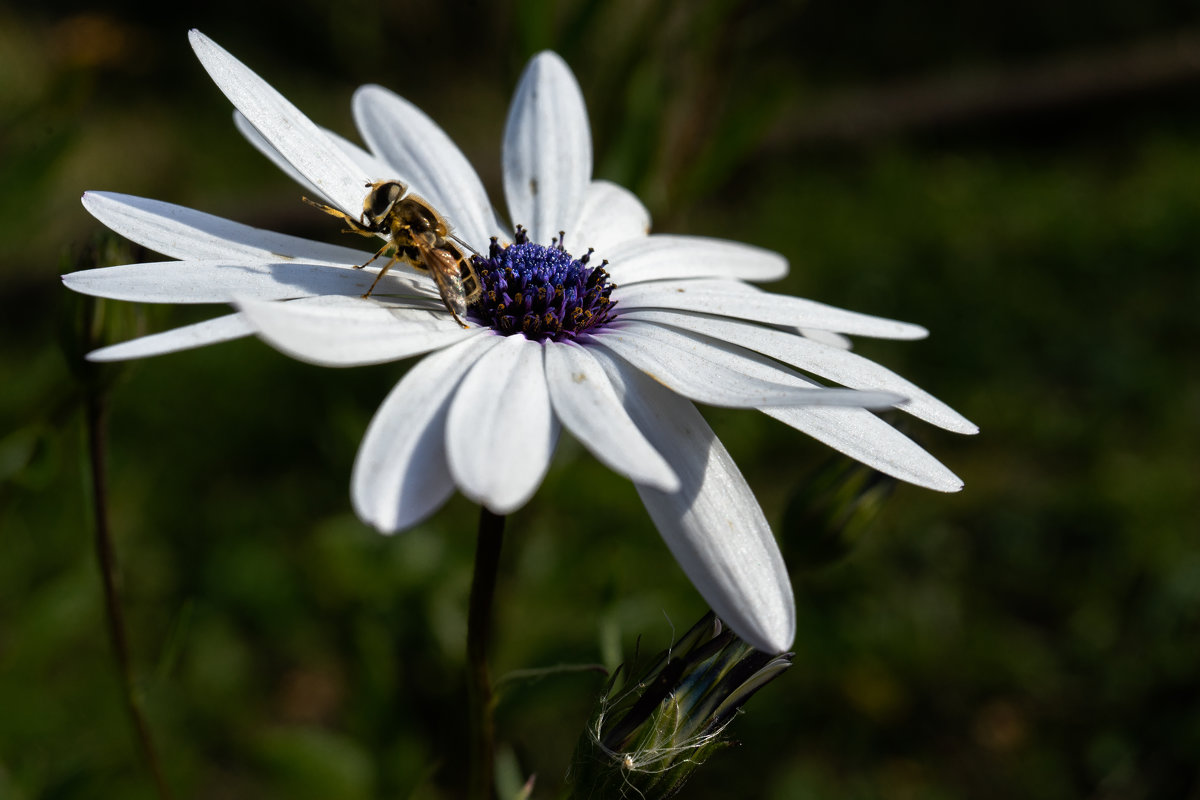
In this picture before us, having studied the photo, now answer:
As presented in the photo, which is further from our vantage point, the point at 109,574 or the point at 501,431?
the point at 109,574

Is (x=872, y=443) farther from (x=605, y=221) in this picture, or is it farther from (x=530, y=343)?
(x=605, y=221)

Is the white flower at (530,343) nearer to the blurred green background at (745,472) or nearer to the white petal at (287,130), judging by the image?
the white petal at (287,130)

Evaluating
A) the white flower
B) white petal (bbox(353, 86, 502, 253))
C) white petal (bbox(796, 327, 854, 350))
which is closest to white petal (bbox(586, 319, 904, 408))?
the white flower

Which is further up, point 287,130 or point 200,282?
point 287,130

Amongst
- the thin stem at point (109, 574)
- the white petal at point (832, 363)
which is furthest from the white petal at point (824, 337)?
the thin stem at point (109, 574)

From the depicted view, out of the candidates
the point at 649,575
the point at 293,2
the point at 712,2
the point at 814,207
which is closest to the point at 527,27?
the point at 712,2

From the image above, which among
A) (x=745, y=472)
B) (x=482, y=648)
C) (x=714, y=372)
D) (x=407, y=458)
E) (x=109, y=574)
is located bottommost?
(x=745, y=472)

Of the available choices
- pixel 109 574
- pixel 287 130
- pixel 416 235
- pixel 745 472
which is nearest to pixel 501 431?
pixel 416 235
